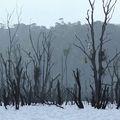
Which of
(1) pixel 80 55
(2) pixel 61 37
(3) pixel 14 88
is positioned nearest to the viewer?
(3) pixel 14 88

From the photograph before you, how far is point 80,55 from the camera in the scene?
192ft

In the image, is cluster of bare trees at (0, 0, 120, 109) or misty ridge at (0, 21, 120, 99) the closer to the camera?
cluster of bare trees at (0, 0, 120, 109)

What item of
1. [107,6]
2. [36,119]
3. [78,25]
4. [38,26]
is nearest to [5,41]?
[38,26]

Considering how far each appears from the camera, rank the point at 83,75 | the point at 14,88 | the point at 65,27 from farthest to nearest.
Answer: the point at 65,27, the point at 83,75, the point at 14,88

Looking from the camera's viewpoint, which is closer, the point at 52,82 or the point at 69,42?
the point at 52,82

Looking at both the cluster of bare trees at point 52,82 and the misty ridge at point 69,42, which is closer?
the cluster of bare trees at point 52,82

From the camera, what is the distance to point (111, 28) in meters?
62.2


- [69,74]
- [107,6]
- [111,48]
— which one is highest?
[107,6]

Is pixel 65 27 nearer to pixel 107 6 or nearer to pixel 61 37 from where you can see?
pixel 61 37

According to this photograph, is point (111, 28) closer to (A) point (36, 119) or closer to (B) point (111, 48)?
(B) point (111, 48)

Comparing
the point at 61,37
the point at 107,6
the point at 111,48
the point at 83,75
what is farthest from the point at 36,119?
the point at 61,37

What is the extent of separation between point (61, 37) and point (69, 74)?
865 cm

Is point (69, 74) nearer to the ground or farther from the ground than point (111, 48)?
nearer to the ground

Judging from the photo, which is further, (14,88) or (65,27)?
(65,27)
